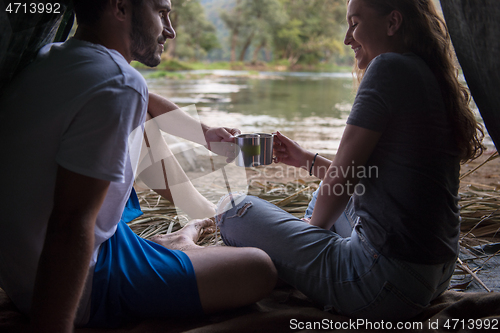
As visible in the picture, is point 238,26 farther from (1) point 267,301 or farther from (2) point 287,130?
(1) point 267,301

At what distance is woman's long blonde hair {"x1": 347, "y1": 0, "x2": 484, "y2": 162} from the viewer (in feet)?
3.58

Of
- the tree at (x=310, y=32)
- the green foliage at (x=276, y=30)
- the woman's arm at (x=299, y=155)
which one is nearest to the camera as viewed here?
the woman's arm at (x=299, y=155)

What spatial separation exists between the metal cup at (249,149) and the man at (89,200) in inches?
14.7

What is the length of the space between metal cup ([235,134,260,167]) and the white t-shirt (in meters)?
0.52

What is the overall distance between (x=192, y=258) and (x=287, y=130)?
4.29 metres

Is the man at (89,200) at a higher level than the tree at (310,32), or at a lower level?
lower

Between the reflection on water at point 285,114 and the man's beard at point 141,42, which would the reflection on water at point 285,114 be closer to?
the reflection on water at point 285,114

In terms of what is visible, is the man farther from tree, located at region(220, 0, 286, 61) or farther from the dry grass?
tree, located at region(220, 0, 286, 61)

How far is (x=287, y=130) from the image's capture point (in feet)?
17.4

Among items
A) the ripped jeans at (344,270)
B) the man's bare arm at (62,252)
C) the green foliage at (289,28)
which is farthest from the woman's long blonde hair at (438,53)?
the green foliage at (289,28)

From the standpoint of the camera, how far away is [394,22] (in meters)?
1.19

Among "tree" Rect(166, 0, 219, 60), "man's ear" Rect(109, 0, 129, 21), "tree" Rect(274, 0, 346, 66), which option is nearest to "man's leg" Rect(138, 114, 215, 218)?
"man's ear" Rect(109, 0, 129, 21)

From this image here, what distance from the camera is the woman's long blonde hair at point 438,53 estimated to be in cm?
109

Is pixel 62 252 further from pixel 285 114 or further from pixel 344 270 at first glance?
pixel 285 114
